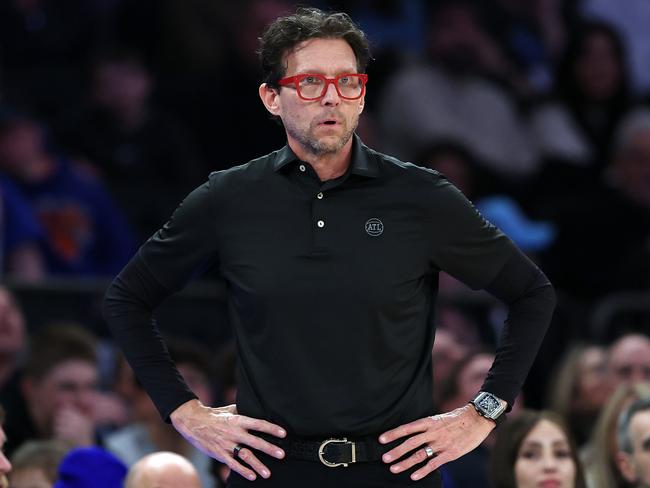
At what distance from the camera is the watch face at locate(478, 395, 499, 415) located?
4.04m

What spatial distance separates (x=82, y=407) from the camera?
A: 22.7ft

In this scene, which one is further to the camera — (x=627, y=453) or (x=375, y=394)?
(x=627, y=453)

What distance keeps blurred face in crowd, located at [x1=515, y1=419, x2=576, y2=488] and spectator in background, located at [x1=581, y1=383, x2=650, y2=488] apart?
1.15ft

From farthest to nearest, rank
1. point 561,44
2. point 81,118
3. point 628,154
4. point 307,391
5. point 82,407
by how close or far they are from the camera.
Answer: point 561,44
point 628,154
point 81,118
point 82,407
point 307,391

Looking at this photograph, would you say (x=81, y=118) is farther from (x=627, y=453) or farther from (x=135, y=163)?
(x=627, y=453)

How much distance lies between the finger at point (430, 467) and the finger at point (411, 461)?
0.07 feet

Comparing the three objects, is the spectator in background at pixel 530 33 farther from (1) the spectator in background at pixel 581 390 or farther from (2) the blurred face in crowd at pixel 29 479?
(2) the blurred face in crowd at pixel 29 479

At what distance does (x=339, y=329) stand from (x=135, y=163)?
572cm

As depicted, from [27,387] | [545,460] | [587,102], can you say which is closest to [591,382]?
[545,460]

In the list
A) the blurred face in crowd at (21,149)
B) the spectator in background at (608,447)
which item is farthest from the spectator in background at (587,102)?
the spectator in background at (608,447)

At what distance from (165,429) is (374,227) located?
10.1 feet

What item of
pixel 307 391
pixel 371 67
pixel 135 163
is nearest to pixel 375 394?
pixel 307 391

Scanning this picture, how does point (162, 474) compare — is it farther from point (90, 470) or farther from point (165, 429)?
point (165, 429)

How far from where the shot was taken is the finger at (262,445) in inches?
152
